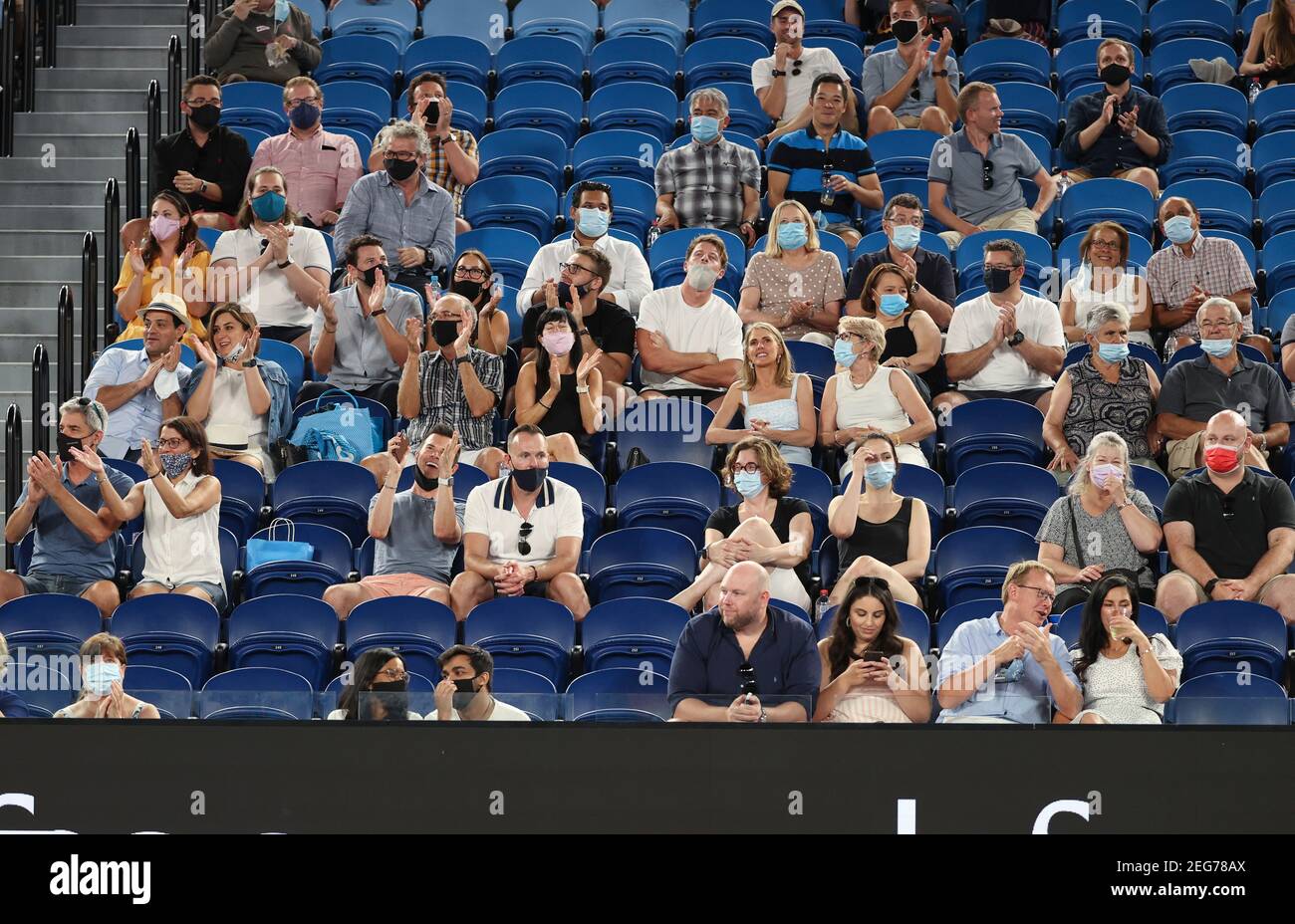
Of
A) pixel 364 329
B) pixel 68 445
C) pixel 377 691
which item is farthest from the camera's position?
pixel 364 329

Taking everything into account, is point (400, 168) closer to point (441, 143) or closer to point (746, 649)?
point (441, 143)

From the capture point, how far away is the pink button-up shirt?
10.9m

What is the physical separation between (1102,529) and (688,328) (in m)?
2.15

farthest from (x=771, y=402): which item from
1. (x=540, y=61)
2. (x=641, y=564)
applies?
(x=540, y=61)

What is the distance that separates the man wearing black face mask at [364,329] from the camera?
32.1 feet

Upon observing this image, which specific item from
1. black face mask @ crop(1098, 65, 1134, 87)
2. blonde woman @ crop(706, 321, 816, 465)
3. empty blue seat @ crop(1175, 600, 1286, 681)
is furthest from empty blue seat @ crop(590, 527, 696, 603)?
black face mask @ crop(1098, 65, 1134, 87)

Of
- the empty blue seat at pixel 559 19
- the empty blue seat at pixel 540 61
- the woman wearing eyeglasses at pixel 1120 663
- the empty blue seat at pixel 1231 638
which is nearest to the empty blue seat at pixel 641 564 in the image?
the woman wearing eyeglasses at pixel 1120 663

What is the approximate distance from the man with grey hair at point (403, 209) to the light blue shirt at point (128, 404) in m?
1.33

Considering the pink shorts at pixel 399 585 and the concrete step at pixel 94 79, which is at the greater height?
the concrete step at pixel 94 79

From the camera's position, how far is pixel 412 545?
8734mm

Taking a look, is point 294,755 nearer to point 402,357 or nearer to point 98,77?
point 402,357

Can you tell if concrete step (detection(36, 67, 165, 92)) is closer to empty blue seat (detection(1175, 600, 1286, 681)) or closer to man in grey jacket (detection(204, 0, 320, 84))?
man in grey jacket (detection(204, 0, 320, 84))

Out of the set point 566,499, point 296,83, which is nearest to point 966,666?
point 566,499

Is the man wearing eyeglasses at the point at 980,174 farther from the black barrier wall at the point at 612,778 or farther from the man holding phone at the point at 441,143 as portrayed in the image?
the black barrier wall at the point at 612,778
